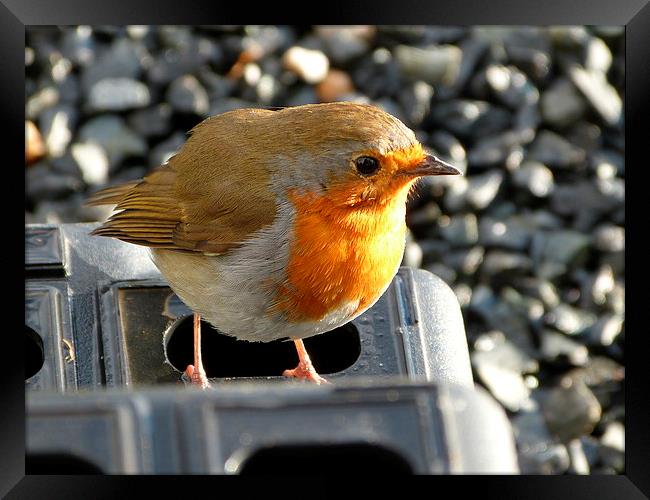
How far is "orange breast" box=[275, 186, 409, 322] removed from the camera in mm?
2242

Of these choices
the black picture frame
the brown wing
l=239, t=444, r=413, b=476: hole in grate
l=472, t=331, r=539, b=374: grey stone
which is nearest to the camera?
l=239, t=444, r=413, b=476: hole in grate

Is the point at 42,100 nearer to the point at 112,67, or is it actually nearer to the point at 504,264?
the point at 112,67

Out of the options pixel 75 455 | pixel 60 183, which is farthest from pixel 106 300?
pixel 60 183

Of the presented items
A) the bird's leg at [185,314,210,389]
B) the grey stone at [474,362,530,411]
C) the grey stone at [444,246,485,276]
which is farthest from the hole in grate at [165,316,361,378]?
the grey stone at [444,246,485,276]

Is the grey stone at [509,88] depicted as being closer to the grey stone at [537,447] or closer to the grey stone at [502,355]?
the grey stone at [502,355]

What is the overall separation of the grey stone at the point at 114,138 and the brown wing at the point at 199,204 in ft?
5.25

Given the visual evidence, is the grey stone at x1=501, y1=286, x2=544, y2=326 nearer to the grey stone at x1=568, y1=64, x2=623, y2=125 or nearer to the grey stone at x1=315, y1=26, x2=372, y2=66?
the grey stone at x1=568, y1=64, x2=623, y2=125

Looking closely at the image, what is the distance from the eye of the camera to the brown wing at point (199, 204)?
2346 mm

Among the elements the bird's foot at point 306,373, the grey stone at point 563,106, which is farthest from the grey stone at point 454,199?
the bird's foot at point 306,373

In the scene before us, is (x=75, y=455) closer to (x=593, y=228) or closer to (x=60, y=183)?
(x=60, y=183)

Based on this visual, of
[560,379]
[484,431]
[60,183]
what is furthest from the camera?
[60,183]

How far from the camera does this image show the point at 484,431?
1387 mm

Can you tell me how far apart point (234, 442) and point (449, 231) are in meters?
2.80
